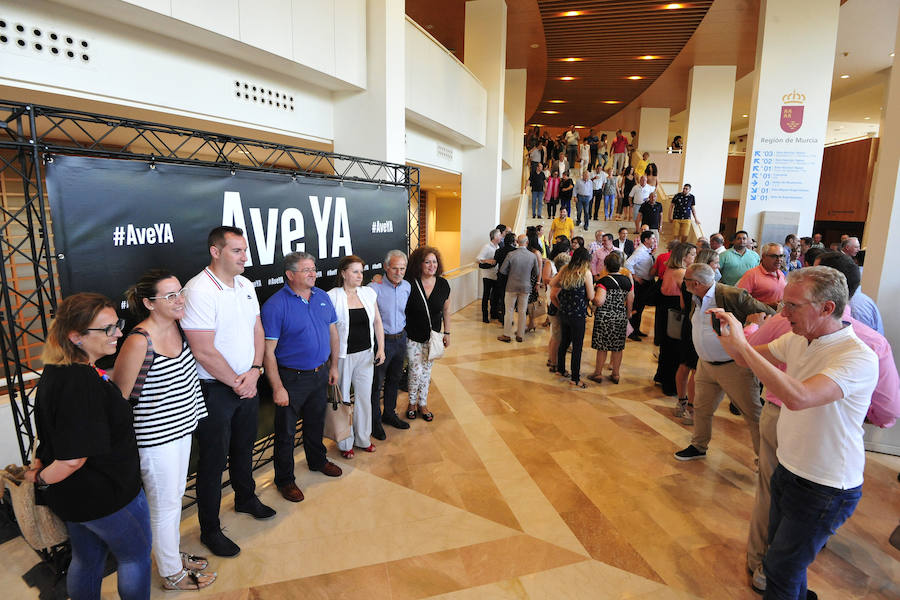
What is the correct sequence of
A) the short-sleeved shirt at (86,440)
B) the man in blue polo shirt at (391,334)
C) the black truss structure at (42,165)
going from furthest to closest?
the man in blue polo shirt at (391,334)
the black truss structure at (42,165)
the short-sleeved shirt at (86,440)

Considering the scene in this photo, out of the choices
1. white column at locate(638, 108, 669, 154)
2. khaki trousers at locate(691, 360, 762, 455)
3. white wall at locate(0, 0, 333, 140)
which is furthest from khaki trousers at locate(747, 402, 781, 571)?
white column at locate(638, 108, 669, 154)

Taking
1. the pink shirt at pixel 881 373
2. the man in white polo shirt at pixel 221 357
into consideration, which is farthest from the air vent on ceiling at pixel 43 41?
the pink shirt at pixel 881 373

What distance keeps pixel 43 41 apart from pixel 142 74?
0.71 meters

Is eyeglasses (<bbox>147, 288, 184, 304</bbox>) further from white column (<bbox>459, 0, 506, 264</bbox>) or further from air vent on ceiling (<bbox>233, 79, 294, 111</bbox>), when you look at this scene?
white column (<bbox>459, 0, 506, 264</bbox>)

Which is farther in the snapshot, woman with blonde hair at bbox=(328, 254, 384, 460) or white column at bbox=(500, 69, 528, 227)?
white column at bbox=(500, 69, 528, 227)

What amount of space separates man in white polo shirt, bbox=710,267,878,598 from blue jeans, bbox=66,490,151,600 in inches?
103

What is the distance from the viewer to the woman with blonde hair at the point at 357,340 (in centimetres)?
351

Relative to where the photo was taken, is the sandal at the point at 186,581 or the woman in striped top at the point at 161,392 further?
the sandal at the point at 186,581

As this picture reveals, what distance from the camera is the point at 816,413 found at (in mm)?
1887

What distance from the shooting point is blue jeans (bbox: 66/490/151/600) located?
1885 mm

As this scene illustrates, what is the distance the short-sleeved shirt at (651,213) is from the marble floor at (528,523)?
697cm

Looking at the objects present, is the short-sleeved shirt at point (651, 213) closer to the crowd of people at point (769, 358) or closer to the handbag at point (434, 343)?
the crowd of people at point (769, 358)

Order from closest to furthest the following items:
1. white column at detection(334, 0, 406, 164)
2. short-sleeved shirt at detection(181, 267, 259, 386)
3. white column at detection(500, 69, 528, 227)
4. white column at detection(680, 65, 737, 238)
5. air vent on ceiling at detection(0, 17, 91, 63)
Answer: short-sleeved shirt at detection(181, 267, 259, 386) < air vent on ceiling at detection(0, 17, 91, 63) < white column at detection(334, 0, 406, 164) < white column at detection(680, 65, 737, 238) < white column at detection(500, 69, 528, 227)

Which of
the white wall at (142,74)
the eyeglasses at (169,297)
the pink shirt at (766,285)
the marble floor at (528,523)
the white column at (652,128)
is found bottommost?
the marble floor at (528,523)
